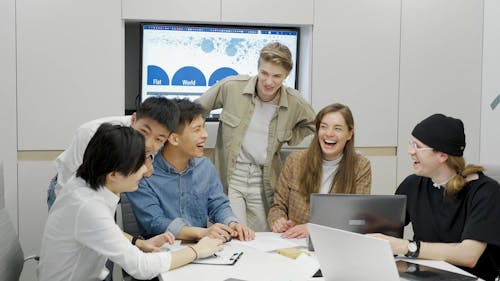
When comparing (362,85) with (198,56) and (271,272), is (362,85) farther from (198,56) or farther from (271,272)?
(271,272)

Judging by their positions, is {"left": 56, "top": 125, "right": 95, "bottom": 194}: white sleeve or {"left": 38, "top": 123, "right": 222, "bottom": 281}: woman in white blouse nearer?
{"left": 38, "top": 123, "right": 222, "bottom": 281}: woman in white blouse

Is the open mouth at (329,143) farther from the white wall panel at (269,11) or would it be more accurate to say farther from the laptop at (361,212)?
the white wall panel at (269,11)

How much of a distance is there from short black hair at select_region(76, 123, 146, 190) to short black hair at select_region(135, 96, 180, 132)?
21.6 inches

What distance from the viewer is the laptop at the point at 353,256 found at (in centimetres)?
177

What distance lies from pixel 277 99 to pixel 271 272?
62.9 inches

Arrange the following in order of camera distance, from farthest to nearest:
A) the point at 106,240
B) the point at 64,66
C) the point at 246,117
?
the point at 64,66 → the point at 246,117 → the point at 106,240

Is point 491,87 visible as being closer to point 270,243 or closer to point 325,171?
point 325,171

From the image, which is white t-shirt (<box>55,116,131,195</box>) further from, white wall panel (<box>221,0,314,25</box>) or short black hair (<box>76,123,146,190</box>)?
white wall panel (<box>221,0,314,25</box>)

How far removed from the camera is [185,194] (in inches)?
113

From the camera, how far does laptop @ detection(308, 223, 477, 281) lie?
5.82 feet

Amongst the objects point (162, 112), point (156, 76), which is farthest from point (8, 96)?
point (162, 112)

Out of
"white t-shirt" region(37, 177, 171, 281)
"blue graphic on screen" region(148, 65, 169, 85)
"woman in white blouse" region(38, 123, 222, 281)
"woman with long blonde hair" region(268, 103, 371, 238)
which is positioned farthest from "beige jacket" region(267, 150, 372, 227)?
"blue graphic on screen" region(148, 65, 169, 85)

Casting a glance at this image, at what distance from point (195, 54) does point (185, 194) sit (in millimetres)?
1474

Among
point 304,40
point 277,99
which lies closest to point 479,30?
point 304,40
